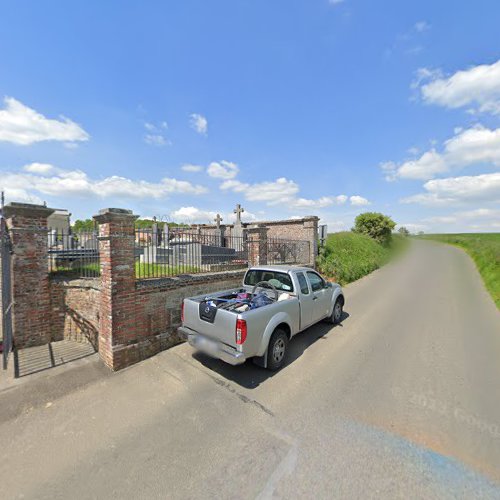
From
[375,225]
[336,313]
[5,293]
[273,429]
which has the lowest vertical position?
[273,429]

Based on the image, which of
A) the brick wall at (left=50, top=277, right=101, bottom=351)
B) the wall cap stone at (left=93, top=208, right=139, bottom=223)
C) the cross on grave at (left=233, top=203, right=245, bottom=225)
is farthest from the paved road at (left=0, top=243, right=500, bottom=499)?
the cross on grave at (left=233, top=203, right=245, bottom=225)

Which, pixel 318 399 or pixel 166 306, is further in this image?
pixel 166 306

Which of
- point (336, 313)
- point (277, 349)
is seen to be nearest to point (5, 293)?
point (277, 349)

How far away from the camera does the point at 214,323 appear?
13.9 feet

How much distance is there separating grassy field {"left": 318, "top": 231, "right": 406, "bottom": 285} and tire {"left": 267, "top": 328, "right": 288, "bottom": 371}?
9166 millimetres

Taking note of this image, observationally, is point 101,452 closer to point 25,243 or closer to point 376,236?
point 25,243

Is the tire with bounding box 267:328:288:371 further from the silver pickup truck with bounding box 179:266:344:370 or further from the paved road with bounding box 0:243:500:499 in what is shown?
the paved road with bounding box 0:243:500:499

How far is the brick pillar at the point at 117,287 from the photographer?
179 inches

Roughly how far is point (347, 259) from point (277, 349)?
12349 mm

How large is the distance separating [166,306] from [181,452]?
299 centimetres

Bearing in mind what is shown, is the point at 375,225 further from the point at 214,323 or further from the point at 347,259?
the point at 214,323

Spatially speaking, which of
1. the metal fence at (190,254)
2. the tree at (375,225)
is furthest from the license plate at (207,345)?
the tree at (375,225)

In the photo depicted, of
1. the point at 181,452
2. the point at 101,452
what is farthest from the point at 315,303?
the point at 101,452

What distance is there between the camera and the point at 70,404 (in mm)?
3654
